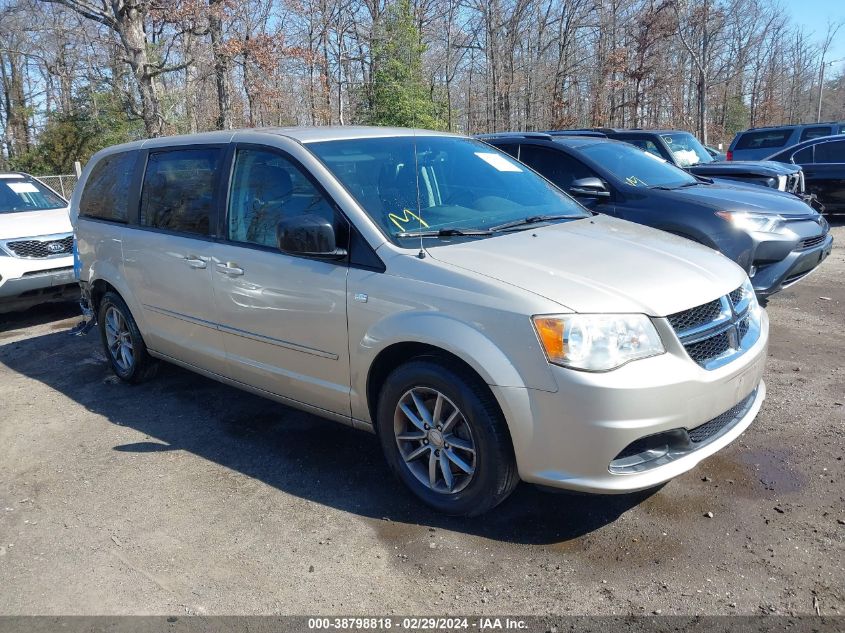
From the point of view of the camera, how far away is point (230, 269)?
13.4 ft

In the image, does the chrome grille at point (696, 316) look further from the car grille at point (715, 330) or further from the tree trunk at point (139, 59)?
the tree trunk at point (139, 59)

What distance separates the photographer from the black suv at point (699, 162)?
10.2m

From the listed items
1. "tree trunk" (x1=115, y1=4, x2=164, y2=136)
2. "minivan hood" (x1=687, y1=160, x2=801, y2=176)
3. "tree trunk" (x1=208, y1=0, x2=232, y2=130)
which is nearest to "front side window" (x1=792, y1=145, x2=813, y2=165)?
"minivan hood" (x1=687, y1=160, x2=801, y2=176)

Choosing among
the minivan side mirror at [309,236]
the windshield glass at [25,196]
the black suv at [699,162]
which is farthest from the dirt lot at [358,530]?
the black suv at [699,162]

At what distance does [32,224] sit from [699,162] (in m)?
10.4

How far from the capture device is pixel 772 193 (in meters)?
7.10

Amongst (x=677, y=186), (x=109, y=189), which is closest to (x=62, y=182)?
(x=109, y=189)

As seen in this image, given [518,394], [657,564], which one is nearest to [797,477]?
[657,564]

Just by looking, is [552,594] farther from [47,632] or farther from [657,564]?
[47,632]

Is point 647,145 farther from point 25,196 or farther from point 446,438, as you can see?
point 446,438

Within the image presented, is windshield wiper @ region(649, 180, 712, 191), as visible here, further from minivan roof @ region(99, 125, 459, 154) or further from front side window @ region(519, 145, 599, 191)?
minivan roof @ region(99, 125, 459, 154)

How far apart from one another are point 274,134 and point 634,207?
3.76 metres

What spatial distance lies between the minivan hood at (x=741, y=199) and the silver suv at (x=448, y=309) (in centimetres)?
249

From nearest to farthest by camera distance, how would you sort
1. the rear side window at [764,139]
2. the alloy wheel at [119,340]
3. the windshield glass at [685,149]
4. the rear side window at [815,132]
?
the alloy wheel at [119,340] < the windshield glass at [685,149] < the rear side window at [764,139] < the rear side window at [815,132]
